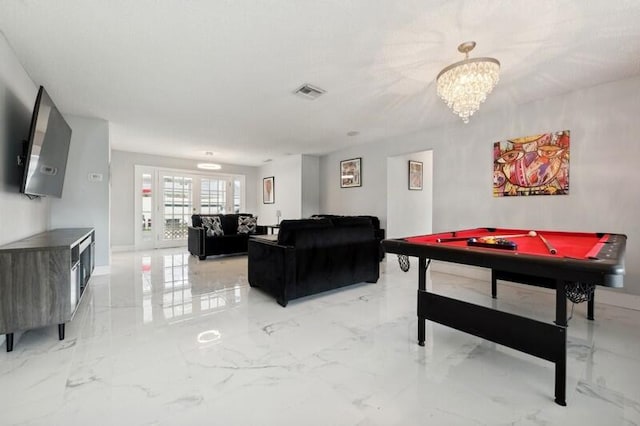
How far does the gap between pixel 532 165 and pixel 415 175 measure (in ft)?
8.34

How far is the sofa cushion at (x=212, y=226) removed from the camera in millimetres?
5650

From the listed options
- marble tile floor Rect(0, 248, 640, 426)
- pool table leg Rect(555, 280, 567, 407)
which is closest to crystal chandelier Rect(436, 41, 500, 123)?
pool table leg Rect(555, 280, 567, 407)

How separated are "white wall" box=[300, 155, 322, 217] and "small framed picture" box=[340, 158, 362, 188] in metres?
0.81

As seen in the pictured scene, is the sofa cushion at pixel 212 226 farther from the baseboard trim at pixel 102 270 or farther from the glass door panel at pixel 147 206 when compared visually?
the glass door panel at pixel 147 206

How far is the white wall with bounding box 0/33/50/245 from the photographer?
2260 mm

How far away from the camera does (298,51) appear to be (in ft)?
7.91

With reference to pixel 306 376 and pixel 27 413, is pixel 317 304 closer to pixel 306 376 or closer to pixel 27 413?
pixel 306 376

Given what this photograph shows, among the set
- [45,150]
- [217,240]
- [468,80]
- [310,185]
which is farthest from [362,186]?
[45,150]

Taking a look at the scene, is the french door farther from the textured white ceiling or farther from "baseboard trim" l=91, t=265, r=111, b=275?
the textured white ceiling

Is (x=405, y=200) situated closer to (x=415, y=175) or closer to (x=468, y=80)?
(x=415, y=175)

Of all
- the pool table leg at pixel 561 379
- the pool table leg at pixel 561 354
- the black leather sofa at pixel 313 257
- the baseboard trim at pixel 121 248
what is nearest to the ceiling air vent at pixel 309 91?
the black leather sofa at pixel 313 257

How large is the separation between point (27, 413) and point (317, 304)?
2.15 meters

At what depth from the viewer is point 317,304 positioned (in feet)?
9.82

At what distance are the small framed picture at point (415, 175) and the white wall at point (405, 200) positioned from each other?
87mm
